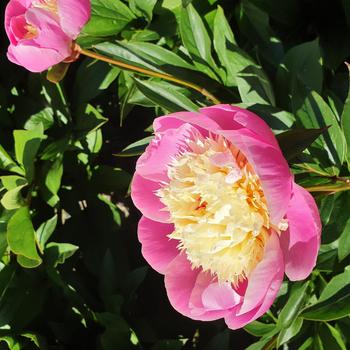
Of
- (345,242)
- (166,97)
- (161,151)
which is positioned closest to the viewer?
(161,151)

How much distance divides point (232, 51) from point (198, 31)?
0.29 ft

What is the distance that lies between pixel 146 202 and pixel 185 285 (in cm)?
11

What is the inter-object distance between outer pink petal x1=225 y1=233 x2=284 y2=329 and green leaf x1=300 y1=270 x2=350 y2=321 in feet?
0.65

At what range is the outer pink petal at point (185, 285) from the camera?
0.70 metres

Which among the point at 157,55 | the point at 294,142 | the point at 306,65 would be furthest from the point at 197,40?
the point at 294,142

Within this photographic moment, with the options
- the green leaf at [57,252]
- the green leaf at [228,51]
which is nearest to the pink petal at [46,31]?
the green leaf at [228,51]

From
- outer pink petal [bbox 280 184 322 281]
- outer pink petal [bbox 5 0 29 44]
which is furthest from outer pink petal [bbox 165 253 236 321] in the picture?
outer pink petal [bbox 5 0 29 44]

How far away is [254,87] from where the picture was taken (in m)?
0.90

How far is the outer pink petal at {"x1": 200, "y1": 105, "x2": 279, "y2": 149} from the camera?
0.60 meters

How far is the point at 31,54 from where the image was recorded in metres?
0.82

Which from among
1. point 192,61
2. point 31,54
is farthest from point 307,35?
point 31,54

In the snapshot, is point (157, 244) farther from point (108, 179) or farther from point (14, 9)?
point (108, 179)

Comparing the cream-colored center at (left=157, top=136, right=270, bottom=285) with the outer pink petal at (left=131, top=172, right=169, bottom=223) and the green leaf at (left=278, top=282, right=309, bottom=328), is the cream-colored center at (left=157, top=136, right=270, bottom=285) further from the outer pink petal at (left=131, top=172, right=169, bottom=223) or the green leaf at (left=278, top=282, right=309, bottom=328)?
the green leaf at (left=278, top=282, right=309, bottom=328)

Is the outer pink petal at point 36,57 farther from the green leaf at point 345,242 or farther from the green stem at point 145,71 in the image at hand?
the green leaf at point 345,242
